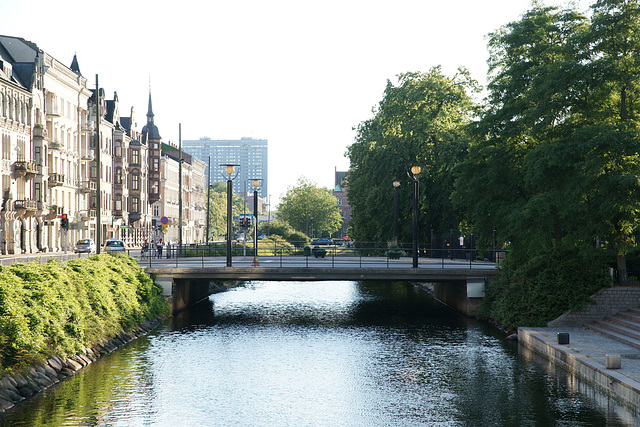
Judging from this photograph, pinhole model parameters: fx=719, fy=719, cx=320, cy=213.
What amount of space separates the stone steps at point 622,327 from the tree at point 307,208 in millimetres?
106543

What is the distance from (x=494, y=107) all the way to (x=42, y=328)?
2374 cm

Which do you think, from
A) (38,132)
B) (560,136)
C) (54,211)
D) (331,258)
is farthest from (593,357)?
(54,211)

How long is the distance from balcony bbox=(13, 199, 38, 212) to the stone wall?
45445 millimetres

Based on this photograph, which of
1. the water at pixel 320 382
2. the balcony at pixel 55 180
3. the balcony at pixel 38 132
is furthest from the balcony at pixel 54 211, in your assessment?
the water at pixel 320 382

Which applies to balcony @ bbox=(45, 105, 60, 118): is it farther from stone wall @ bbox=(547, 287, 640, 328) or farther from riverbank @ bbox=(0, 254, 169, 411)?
stone wall @ bbox=(547, 287, 640, 328)

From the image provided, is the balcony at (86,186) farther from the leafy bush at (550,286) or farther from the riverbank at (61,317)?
the leafy bush at (550,286)

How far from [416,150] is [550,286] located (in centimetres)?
2615

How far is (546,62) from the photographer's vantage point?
3241cm

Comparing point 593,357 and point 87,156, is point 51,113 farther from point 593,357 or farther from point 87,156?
point 593,357

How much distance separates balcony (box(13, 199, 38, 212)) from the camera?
2299 inches

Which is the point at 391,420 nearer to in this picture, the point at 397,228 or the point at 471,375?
the point at 471,375

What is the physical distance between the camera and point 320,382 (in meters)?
20.9

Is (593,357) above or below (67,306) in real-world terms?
below

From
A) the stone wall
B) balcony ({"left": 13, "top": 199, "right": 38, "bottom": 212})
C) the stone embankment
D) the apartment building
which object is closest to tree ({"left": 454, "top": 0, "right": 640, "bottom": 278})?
the stone wall
